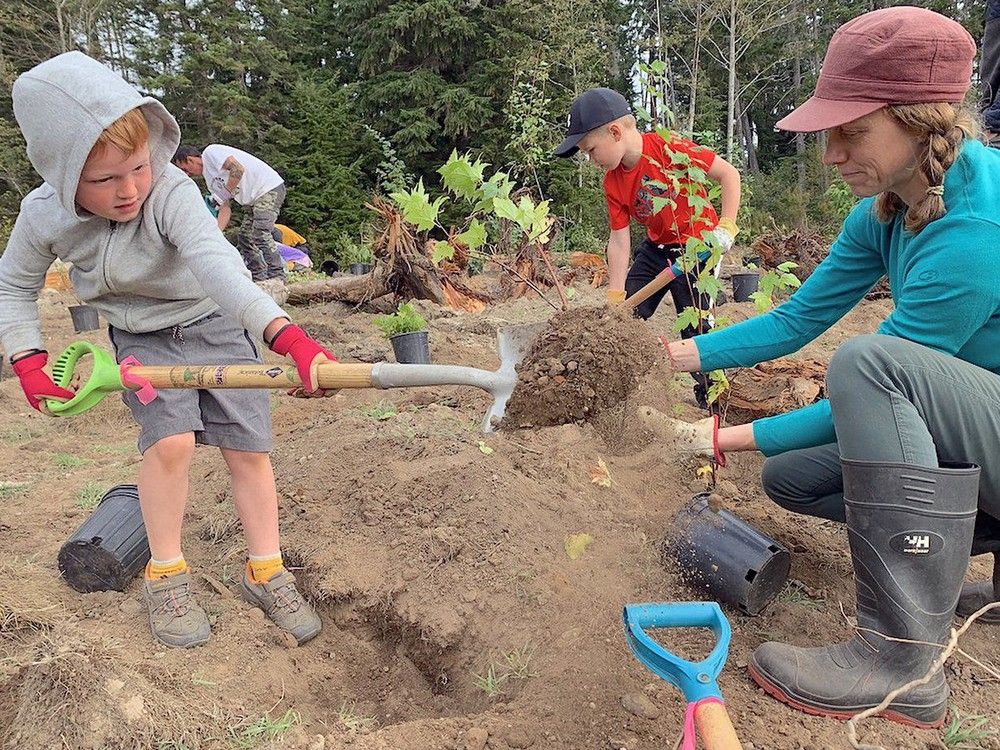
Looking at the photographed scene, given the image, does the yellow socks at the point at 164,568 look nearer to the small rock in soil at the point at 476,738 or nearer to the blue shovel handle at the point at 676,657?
the small rock in soil at the point at 476,738

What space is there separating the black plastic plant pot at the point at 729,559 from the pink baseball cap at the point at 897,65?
1.03m

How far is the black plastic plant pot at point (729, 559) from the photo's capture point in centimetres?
180

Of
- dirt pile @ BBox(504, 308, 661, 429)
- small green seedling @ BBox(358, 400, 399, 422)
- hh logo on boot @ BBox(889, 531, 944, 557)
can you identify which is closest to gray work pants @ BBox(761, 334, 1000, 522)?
hh logo on boot @ BBox(889, 531, 944, 557)

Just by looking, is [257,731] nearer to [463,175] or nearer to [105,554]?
[105,554]

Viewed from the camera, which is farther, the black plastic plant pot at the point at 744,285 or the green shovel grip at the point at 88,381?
the black plastic plant pot at the point at 744,285

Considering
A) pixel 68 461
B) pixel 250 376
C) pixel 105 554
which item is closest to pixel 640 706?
pixel 250 376

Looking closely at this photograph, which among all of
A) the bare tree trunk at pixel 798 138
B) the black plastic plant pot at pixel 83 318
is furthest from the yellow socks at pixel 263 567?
the bare tree trunk at pixel 798 138

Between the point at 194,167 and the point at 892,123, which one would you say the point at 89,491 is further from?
the point at 194,167

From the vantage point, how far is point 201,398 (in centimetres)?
197

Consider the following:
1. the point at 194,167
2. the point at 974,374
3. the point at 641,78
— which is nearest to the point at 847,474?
the point at 974,374

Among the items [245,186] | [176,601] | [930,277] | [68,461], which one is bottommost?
[68,461]

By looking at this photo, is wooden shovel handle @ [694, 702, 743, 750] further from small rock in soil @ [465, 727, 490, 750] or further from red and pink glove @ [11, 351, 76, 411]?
red and pink glove @ [11, 351, 76, 411]

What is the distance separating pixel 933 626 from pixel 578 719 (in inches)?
30.7

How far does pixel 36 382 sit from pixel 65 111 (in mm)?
713
